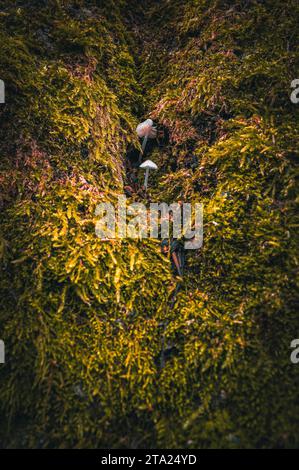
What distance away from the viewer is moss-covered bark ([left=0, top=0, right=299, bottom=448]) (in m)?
1.76

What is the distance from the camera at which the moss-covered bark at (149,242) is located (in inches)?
69.2

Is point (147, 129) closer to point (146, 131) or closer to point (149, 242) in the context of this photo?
point (146, 131)

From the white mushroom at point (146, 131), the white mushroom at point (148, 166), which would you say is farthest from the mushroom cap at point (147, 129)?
the white mushroom at point (148, 166)

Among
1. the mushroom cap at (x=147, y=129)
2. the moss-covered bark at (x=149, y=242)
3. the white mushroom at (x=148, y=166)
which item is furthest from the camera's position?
the mushroom cap at (x=147, y=129)

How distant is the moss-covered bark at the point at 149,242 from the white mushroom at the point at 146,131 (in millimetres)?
87

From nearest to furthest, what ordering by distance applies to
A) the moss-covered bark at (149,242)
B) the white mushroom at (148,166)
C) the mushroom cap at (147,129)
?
the moss-covered bark at (149,242) < the white mushroom at (148,166) < the mushroom cap at (147,129)

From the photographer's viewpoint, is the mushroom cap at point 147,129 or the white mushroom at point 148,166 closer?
the white mushroom at point 148,166

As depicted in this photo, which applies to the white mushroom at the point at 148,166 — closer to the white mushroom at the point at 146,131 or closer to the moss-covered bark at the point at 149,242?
the moss-covered bark at the point at 149,242

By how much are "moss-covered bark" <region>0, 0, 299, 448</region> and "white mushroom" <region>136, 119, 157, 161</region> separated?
87mm

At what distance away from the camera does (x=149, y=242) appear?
2148 millimetres

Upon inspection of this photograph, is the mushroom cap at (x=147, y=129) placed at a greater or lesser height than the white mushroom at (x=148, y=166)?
greater

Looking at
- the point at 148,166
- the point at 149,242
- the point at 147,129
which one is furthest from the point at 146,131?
the point at 149,242

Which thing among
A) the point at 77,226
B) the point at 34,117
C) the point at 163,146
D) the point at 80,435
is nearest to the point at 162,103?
the point at 163,146
